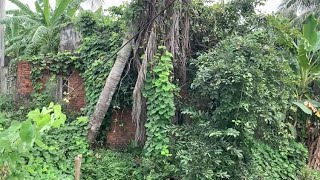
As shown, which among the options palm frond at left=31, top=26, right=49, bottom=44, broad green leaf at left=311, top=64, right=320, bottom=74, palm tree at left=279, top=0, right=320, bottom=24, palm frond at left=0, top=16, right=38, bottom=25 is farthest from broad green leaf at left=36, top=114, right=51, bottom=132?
palm tree at left=279, top=0, right=320, bottom=24

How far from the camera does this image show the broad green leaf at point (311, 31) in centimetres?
784

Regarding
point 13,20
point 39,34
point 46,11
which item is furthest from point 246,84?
point 13,20

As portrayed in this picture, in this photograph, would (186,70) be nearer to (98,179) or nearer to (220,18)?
(220,18)

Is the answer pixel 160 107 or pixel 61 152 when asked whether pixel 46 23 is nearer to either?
pixel 61 152

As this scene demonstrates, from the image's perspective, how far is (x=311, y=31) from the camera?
7.88 metres

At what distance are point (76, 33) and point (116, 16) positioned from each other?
76.1 inches

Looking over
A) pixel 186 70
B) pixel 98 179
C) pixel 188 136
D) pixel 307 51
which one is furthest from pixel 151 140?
pixel 307 51

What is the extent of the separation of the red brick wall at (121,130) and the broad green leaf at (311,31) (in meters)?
4.39

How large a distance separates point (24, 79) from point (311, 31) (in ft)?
22.8

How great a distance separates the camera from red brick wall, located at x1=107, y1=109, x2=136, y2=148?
757cm

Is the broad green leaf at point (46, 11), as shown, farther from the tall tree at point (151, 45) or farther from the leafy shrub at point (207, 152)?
the leafy shrub at point (207, 152)

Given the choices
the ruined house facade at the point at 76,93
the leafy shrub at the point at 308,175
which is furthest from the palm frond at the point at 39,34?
the leafy shrub at the point at 308,175

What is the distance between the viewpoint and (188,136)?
20.4 ft

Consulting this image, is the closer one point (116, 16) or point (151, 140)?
point (151, 140)
